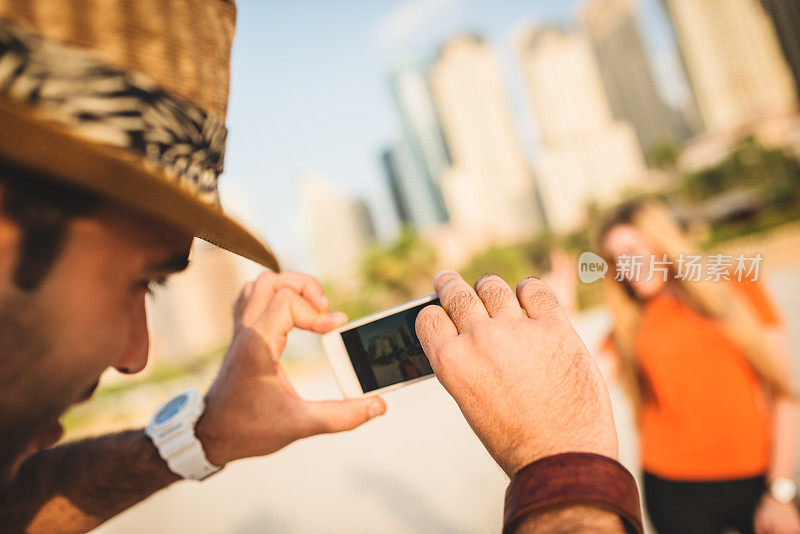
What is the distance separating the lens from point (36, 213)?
563 millimetres

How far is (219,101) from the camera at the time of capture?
2.19ft

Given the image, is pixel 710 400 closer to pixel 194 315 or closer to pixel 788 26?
pixel 788 26

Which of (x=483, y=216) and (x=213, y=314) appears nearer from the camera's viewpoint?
(x=483, y=216)

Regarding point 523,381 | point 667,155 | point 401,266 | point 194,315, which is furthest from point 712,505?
point 194,315

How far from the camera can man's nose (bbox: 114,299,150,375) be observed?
2.64ft

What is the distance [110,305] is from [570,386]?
734 mm

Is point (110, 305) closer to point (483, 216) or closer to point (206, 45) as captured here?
point (206, 45)

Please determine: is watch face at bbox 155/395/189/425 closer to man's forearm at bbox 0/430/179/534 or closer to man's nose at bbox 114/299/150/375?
man's forearm at bbox 0/430/179/534

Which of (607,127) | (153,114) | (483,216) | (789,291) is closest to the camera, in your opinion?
(153,114)

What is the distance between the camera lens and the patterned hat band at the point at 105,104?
459 millimetres

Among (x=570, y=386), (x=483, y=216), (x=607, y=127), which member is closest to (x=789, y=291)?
(x=570, y=386)

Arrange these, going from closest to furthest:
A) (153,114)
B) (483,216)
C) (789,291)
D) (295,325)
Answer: (153,114)
(295,325)
(789,291)
(483,216)

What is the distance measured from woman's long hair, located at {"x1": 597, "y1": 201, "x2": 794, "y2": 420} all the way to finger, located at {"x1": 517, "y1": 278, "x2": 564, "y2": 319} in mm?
1524

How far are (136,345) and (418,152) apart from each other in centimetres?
11162
